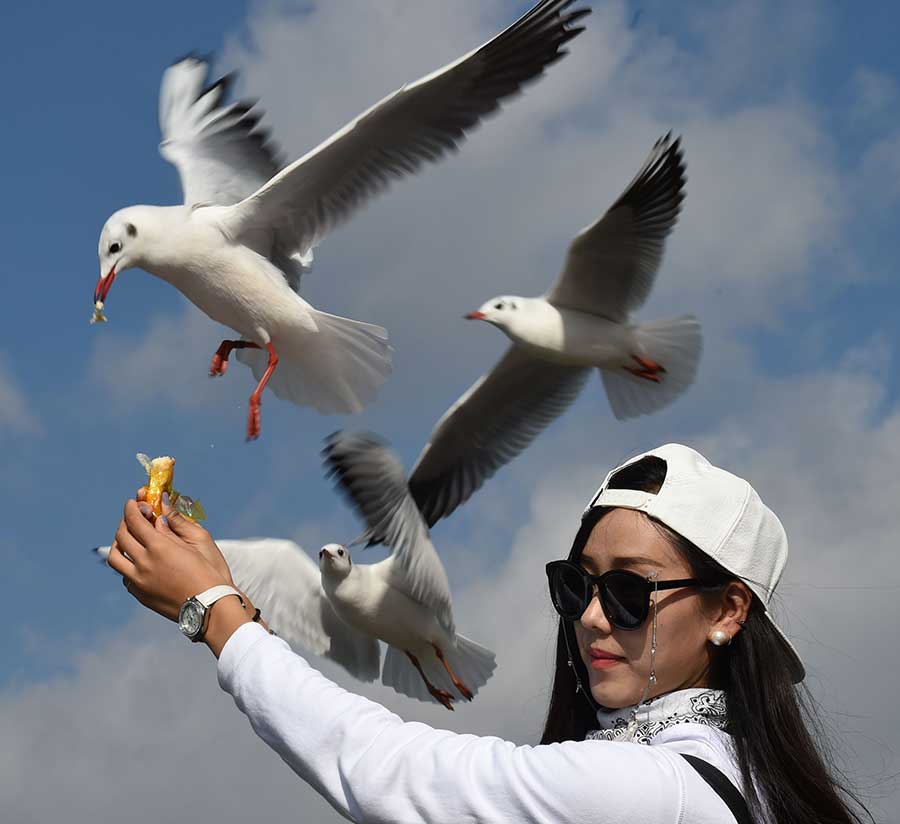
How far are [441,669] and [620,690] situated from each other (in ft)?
20.3

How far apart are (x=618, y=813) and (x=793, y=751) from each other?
A: 0.94 feet

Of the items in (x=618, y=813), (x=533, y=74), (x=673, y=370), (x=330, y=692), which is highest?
(x=673, y=370)

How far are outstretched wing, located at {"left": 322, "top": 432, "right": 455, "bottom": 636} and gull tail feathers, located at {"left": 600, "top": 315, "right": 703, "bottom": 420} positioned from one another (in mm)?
1719

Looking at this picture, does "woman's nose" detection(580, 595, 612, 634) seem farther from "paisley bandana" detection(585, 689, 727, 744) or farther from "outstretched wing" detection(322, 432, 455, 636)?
"outstretched wing" detection(322, 432, 455, 636)

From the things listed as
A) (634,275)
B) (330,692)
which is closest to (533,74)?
(634,275)

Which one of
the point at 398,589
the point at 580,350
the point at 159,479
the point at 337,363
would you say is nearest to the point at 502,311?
the point at 580,350

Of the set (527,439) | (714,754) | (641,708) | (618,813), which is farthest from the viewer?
(527,439)

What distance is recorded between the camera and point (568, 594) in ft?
Result: 5.28

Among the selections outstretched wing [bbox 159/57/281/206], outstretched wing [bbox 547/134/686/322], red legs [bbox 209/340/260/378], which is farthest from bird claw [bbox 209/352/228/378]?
outstretched wing [bbox 547/134/686/322]

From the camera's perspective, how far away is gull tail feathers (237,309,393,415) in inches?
181

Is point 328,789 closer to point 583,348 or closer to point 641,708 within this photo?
point 641,708

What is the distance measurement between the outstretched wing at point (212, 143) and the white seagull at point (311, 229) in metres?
0.80

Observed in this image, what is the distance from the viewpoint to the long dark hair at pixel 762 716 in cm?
144

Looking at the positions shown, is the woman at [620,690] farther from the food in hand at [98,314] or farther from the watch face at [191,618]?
the food in hand at [98,314]
